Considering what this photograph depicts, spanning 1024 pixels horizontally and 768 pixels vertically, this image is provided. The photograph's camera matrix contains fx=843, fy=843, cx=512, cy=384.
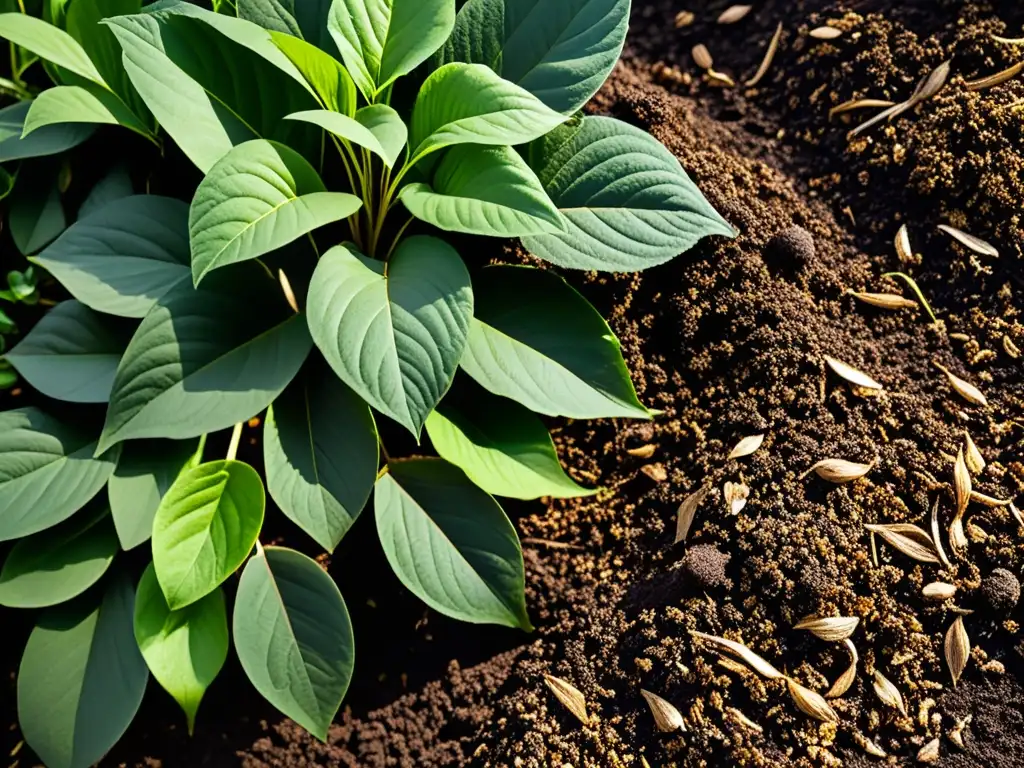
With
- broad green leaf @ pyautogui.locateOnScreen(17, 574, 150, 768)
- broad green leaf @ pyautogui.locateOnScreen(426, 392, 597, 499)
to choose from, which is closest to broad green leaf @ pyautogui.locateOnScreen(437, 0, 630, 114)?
broad green leaf @ pyautogui.locateOnScreen(426, 392, 597, 499)

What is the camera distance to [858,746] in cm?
156

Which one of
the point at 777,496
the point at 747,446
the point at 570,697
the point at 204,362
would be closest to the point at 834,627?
the point at 777,496

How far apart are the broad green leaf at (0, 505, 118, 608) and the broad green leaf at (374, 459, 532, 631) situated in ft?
1.96

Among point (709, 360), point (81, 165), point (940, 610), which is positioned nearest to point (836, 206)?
point (709, 360)

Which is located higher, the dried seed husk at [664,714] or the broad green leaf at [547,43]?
the broad green leaf at [547,43]

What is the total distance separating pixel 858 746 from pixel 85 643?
1.54 metres

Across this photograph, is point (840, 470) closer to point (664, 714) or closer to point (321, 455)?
point (664, 714)

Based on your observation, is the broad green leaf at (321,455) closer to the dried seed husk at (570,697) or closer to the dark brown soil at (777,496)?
the dark brown soil at (777,496)

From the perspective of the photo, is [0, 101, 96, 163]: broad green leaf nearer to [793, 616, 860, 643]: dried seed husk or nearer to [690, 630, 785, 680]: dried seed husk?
[690, 630, 785, 680]: dried seed husk

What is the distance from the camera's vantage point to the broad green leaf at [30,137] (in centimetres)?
177

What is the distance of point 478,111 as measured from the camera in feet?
5.28

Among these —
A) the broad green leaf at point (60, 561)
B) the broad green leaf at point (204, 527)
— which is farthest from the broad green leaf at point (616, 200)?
the broad green leaf at point (60, 561)

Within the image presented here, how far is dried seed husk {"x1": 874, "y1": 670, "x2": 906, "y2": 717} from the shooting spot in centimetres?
157

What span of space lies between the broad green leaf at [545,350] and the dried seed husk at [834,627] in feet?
1.69
